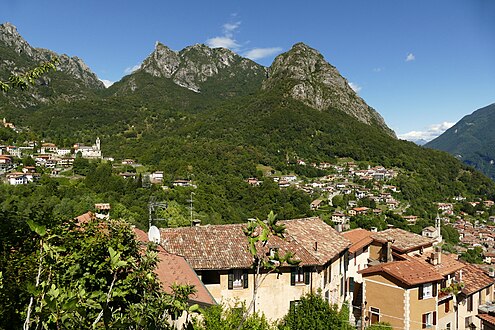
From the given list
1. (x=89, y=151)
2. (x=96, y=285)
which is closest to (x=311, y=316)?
(x=96, y=285)

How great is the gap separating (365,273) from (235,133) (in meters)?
130

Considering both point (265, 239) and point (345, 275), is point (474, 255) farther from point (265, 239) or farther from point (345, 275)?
point (265, 239)

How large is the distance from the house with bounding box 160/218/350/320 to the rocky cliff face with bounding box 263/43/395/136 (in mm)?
152377

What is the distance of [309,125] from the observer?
508 feet

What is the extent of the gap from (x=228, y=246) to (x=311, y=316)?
4937 mm

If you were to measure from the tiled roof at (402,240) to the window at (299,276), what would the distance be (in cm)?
901

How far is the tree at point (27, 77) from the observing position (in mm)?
5426

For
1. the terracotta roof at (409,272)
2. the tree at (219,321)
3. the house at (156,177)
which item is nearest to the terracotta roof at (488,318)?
the terracotta roof at (409,272)

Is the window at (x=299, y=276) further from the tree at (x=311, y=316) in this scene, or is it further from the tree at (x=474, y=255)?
the tree at (x=474, y=255)

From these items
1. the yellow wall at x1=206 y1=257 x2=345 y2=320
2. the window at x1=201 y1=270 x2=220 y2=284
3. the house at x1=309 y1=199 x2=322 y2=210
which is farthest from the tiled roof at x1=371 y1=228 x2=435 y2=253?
the house at x1=309 y1=199 x2=322 y2=210

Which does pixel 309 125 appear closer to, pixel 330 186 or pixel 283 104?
pixel 283 104

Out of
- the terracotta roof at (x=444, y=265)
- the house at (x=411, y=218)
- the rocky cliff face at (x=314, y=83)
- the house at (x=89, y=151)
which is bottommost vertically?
the house at (x=411, y=218)

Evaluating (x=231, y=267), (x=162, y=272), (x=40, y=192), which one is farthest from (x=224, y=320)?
(x=40, y=192)

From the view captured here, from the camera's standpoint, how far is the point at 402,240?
26.2 m
